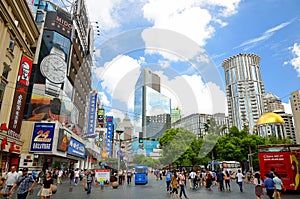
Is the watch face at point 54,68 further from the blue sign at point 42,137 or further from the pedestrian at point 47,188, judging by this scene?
the pedestrian at point 47,188

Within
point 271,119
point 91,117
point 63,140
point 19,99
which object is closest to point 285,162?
point 19,99

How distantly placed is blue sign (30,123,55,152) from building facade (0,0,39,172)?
10.7ft

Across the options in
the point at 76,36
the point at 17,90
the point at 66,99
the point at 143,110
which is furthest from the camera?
the point at 76,36

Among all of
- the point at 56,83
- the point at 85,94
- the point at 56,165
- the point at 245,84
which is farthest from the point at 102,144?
the point at 245,84

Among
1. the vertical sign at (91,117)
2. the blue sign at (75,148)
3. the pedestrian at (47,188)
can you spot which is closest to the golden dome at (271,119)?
the vertical sign at (91,117)

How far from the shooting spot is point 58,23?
123 feet

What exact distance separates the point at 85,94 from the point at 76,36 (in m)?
15.7

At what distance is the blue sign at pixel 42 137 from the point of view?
29.5 metres

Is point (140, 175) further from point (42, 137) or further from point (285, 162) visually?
point (285, 162)

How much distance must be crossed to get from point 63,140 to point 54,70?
11298mm

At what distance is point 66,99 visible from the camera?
124 ft

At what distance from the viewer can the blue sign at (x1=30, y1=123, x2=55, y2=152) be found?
2953 cm

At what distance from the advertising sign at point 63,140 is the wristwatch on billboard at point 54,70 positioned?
6202 mm

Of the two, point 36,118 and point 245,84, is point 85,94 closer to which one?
point 36,118
